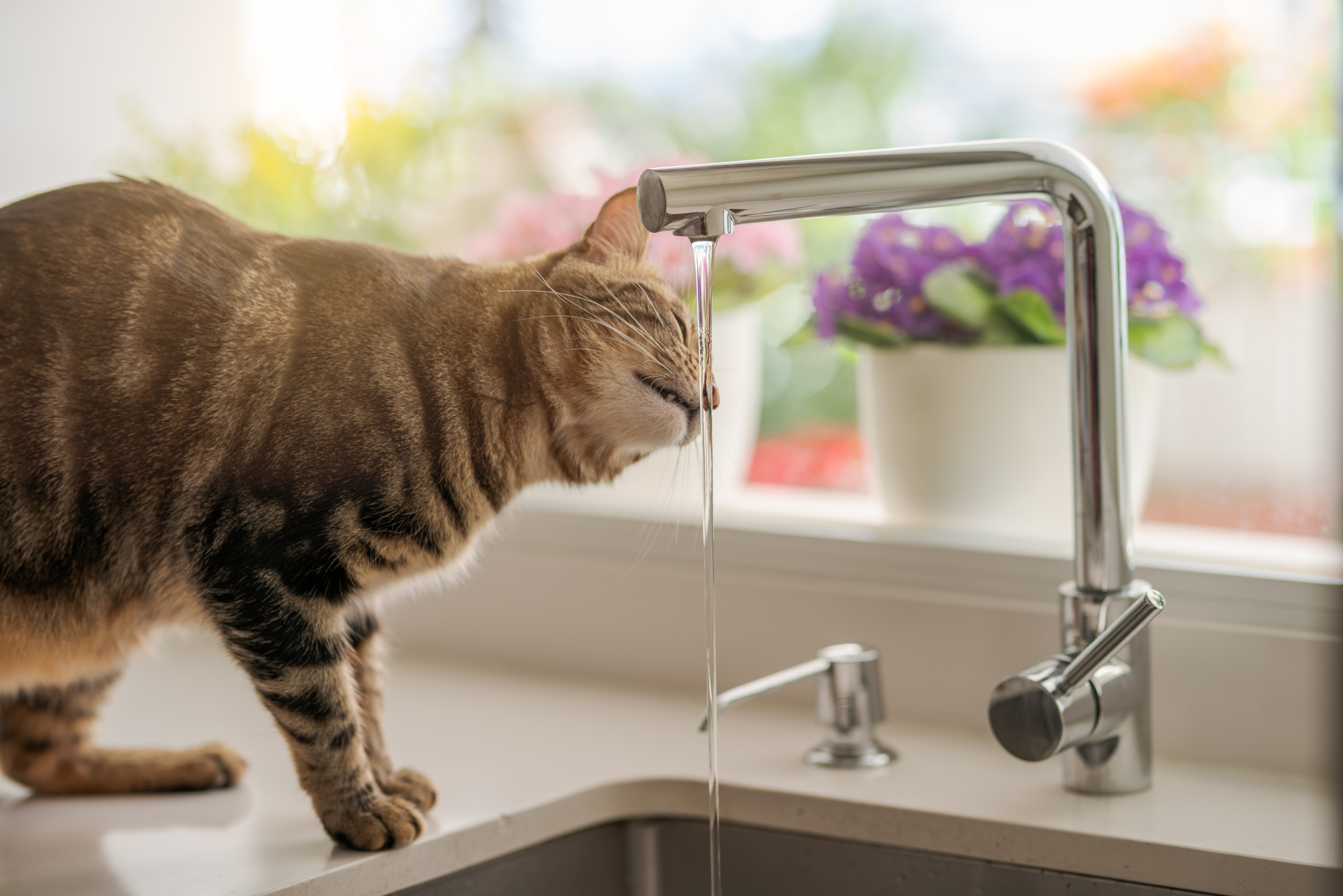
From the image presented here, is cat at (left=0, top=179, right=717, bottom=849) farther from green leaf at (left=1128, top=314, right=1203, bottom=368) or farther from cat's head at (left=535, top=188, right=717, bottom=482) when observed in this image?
green leaf at (left=1128, top=314, right=1203, bottom=368)

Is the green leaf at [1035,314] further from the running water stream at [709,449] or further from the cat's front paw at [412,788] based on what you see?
the cat's front paw at [412,788]

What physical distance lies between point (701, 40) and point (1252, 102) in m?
1.07

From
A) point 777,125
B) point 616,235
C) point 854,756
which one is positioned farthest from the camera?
point 777,125

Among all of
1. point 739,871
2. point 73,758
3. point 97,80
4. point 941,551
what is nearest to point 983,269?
point 941,551

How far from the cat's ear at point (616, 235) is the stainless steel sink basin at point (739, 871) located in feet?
1.47

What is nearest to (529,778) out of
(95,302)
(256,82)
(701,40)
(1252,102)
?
(95,302)

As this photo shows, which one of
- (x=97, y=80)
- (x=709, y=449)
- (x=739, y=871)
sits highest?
(x=97, y=80)

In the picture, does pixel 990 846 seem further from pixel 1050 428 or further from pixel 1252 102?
pixel 1252 102

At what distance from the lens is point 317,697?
79 centimetres

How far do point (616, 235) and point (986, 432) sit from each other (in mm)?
395

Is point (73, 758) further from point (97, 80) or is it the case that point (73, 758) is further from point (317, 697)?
point (97, 80)

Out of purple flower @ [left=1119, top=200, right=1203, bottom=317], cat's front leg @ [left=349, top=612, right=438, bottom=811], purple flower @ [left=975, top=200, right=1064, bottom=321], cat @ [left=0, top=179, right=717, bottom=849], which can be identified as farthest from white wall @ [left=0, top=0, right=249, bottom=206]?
purple flower @ [left=1119, top=200, right=1203, bottom=317]

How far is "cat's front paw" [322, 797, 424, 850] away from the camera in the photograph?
0.81 m

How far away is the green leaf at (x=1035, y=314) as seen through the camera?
103 cm
